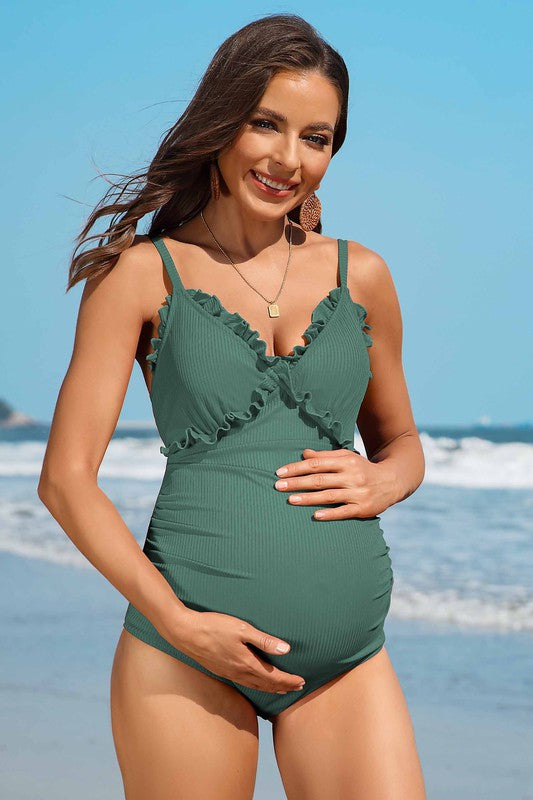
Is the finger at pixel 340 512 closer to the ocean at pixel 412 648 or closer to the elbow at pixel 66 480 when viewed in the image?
the elbow at pixel 66 480

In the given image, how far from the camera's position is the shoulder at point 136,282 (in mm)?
2172

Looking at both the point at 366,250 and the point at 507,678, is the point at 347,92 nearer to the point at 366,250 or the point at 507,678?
the point at 366,250

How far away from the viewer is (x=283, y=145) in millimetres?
2211

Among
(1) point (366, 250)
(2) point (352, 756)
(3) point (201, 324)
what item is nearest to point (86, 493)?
(3) point (201, 324)

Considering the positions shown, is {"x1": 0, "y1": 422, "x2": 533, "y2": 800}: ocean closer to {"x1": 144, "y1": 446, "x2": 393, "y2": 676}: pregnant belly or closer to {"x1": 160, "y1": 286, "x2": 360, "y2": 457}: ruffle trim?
{"x1": 144, "y1": 446, "x2": 393, "y2": 676}: pregnant belly

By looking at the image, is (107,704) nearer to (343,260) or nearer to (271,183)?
(343,260)

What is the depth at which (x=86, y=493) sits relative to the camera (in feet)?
6.84

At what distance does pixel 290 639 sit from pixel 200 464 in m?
0.36

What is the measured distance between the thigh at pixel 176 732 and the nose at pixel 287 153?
3.06 feet

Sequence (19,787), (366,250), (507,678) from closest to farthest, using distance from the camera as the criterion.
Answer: (366,250)
(19,787)
(507,678)

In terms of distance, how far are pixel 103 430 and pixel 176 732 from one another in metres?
0.56

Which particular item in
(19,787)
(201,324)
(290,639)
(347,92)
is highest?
(347,92)

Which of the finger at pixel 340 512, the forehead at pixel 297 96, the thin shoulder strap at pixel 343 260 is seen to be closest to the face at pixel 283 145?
the forehead at pixel 297 96

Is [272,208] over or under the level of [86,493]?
over
